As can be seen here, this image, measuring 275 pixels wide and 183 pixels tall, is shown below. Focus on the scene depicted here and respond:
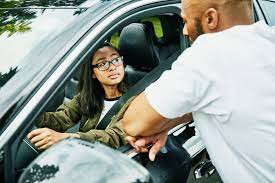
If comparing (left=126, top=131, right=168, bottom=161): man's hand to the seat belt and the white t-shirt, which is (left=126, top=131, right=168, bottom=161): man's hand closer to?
the white t-shirt

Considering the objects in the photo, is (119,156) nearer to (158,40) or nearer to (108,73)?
(108,73)

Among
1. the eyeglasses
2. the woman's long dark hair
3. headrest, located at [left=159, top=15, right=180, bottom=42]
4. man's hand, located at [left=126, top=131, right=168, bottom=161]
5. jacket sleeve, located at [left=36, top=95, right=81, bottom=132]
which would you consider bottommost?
jacket sleeve, located at [left=36, top=95, right=81, bottom=132]

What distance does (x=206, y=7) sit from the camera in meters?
1.85

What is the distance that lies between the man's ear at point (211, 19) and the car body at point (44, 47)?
448 mm

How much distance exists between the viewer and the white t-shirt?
1.67 m

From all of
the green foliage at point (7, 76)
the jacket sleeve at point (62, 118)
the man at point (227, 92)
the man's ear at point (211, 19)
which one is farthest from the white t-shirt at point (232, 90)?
the jacket sleeve at point (62, 118)

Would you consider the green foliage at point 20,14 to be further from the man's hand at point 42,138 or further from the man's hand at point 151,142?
the man's hand at point 151,142

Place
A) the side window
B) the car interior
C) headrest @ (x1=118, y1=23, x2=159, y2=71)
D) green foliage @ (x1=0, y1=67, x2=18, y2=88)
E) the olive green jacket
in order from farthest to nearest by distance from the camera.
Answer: the side window, headrest @ (x1=118, y1=23, x2=159, y2=71), the car interior, the olive green jacket, green foliage @ (x1=0, y1=67, x2=18, y2=88)

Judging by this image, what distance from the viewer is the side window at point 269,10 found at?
3.34 meters

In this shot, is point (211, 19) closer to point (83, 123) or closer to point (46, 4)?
point (46, 4)

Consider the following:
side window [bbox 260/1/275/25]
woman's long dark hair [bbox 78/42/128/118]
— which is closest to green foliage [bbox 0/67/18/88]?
woman's long dark hair [bbox 78/42/128/118]

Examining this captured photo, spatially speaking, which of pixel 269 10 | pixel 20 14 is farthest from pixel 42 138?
pixel 269 10

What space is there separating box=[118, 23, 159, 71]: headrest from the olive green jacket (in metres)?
0.45

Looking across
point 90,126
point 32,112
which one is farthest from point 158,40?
point 32,112
